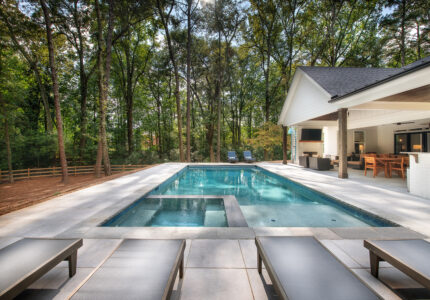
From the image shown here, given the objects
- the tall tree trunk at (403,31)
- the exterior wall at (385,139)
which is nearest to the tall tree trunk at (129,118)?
the exterior wall at (385,139)

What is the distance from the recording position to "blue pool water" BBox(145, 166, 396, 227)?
3.90 m

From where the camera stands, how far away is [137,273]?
1.55 meters

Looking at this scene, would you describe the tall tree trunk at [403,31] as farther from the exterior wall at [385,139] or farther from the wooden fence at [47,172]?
the wooden fence at [47,172]

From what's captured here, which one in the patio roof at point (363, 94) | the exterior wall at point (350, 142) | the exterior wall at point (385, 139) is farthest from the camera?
the exterior wall at point (350, 142)

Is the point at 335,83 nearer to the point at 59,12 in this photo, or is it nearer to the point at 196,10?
the point at 196,10

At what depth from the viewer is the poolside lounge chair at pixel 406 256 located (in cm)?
147

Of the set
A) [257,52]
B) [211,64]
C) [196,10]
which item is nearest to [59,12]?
[196,10]

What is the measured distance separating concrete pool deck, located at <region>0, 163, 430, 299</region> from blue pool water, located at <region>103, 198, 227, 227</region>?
26 cm

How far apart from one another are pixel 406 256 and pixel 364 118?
1084cm

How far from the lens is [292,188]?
677cm

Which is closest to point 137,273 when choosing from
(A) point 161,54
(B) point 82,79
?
(B) point 82,79

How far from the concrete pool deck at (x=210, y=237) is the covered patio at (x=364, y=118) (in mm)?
2196

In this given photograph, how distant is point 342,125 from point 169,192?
6.91 meters

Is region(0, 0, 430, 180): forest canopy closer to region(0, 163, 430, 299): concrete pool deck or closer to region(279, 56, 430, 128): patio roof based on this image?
region(279, 56, 430, 128): patio roof
